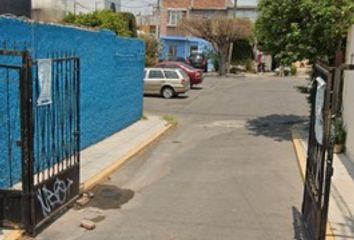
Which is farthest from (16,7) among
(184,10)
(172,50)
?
(184,10)

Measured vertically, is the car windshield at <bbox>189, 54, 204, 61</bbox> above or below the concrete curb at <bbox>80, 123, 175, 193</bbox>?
above

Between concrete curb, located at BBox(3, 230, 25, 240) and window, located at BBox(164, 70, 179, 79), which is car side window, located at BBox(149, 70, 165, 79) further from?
concrete curb, located at BBox(3, 230, 25, 240)

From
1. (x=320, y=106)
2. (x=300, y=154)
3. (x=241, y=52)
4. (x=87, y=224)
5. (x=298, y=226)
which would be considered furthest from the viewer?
(x=241, y=52)

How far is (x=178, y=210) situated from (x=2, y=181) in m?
2.81

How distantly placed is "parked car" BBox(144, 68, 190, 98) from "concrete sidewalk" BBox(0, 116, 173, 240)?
9.07 metres

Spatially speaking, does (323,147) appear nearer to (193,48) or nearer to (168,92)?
(168,92)

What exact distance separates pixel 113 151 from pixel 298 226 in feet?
20.0

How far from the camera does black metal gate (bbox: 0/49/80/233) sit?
6.91 meters

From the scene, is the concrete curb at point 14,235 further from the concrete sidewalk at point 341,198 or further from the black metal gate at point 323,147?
the concrete sidewalk at point 341,198

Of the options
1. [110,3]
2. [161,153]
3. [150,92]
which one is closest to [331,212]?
[161,153]

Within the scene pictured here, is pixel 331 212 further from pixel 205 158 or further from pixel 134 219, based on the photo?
pixel 205 158

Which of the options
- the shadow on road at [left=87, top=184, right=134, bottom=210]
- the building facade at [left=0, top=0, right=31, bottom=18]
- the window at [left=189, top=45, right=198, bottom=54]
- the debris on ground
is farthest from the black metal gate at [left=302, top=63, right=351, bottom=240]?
the window at [left=189, top=45, right=198, bottom=54]

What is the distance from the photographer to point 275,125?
19.4m

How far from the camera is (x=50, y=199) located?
772 cm
